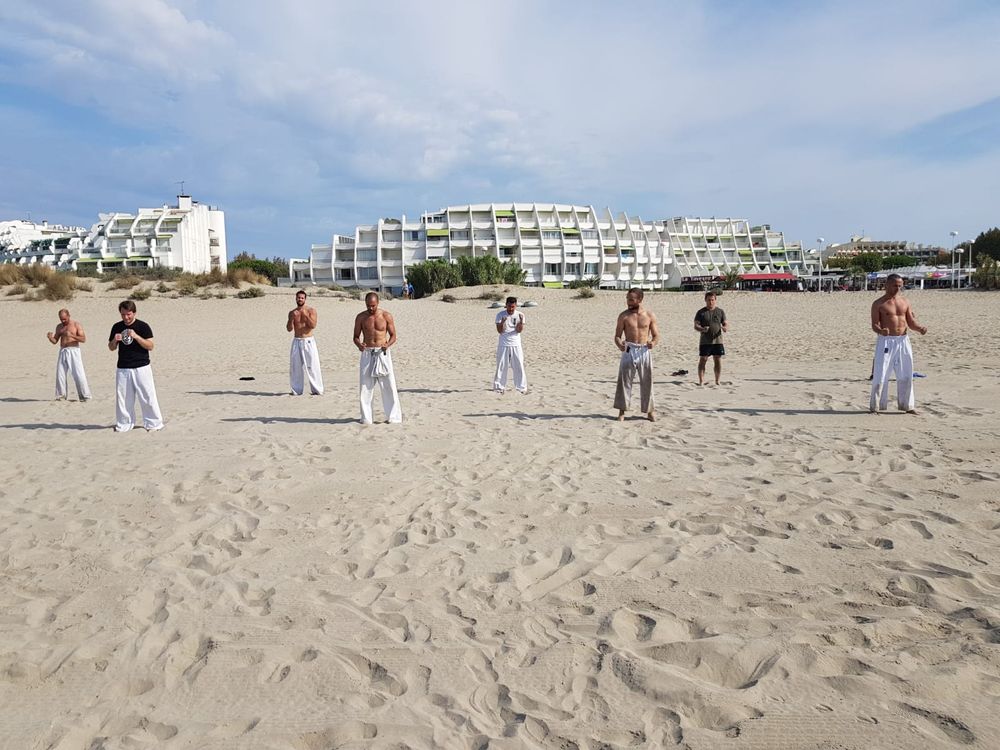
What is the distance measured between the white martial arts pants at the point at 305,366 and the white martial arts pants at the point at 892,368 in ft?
26.0

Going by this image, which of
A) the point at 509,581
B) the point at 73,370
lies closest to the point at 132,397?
the point at 73,370

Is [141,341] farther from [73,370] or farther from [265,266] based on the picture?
[265,266]

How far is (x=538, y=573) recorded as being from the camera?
3.95m

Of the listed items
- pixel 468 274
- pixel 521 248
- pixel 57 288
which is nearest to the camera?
pixel 57 288

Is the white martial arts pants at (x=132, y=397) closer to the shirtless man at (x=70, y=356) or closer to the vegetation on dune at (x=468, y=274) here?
the shirtless man at (x=70, y=356)

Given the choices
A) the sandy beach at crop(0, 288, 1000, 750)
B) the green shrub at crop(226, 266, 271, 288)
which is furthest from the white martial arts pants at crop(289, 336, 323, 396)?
the green shrub at crop(226, 266, 271, 288)

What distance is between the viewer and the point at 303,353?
36.0 ft

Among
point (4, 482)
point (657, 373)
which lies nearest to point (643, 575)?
point (4, 482)

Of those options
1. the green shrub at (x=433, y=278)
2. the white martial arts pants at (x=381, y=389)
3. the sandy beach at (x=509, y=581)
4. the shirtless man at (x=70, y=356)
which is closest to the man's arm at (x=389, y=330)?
the white martial arts pants at (x=381, y=389)

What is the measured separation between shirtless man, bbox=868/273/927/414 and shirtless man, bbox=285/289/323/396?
7.95 metres

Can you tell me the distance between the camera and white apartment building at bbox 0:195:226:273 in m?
76.4

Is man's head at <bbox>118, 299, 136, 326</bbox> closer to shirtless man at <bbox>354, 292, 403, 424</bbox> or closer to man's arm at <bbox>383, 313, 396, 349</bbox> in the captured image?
shirtless man at <bbox>354, 292, 403, 424</bbox>

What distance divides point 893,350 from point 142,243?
8308cm

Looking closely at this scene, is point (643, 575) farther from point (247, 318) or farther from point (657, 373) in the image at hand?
point (247, 318)
